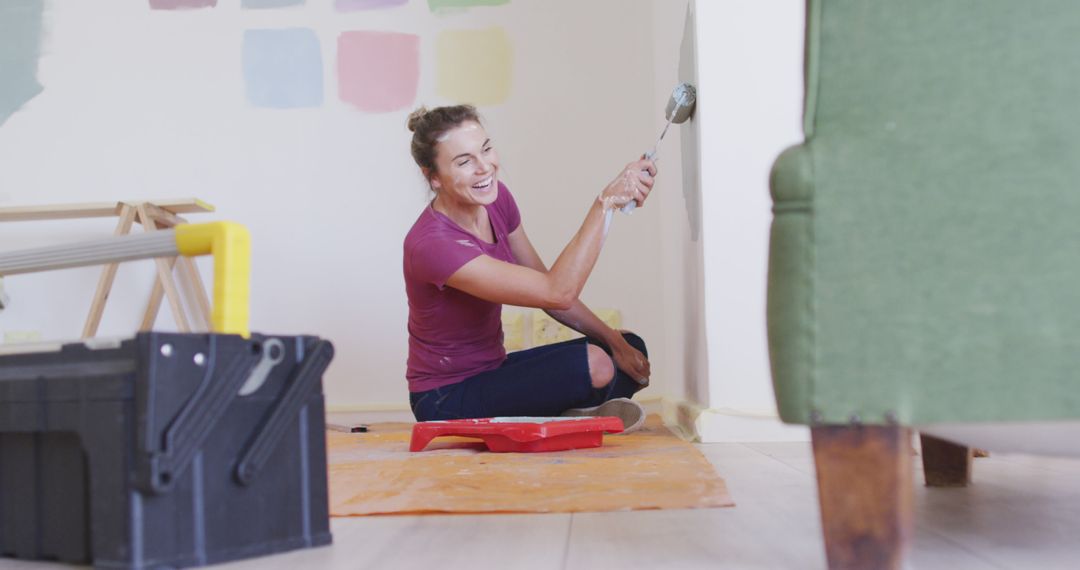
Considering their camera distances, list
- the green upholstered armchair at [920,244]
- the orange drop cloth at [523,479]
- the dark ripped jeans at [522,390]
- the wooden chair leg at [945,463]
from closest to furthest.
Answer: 1. the green upholstered armchair at [920,244]
2. the orange drop cloth at [523,479]
3. the wooden chair leg at [945,463]
4. the dark ripped jeans at [522,390]

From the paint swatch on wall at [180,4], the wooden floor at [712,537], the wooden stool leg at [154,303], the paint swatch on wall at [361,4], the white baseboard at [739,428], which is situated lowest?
the white baseboard at [739,428]

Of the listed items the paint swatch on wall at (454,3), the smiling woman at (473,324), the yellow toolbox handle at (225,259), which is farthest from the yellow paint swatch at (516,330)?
the yellow toolbox handle at (225,259)

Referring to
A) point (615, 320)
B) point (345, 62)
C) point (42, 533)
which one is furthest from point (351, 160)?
point (42, 533)

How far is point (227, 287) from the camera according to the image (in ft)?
2.89

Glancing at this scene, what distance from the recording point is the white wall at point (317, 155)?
10.4 ft

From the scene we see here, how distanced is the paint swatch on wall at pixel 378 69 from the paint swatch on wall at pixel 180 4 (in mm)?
493

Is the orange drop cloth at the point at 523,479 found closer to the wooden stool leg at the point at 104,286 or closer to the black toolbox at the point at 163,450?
the black toolbox at the point at 163,450

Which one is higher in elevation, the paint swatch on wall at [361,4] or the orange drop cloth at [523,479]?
the paint swatch on wall at [361,4]

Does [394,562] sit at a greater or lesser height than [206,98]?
lesser

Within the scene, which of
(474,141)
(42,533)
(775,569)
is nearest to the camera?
(775,569)

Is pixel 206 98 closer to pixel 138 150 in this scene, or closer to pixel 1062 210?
pixel 138 150

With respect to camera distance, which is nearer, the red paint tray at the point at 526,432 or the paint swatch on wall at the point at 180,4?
the red paint tray at the point at 526,432

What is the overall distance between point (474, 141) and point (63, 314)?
1911 millimetres

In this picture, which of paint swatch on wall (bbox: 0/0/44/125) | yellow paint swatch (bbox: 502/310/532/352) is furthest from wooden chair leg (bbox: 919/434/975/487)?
paint swatch on wall (bbox: 0/0/44/125)
